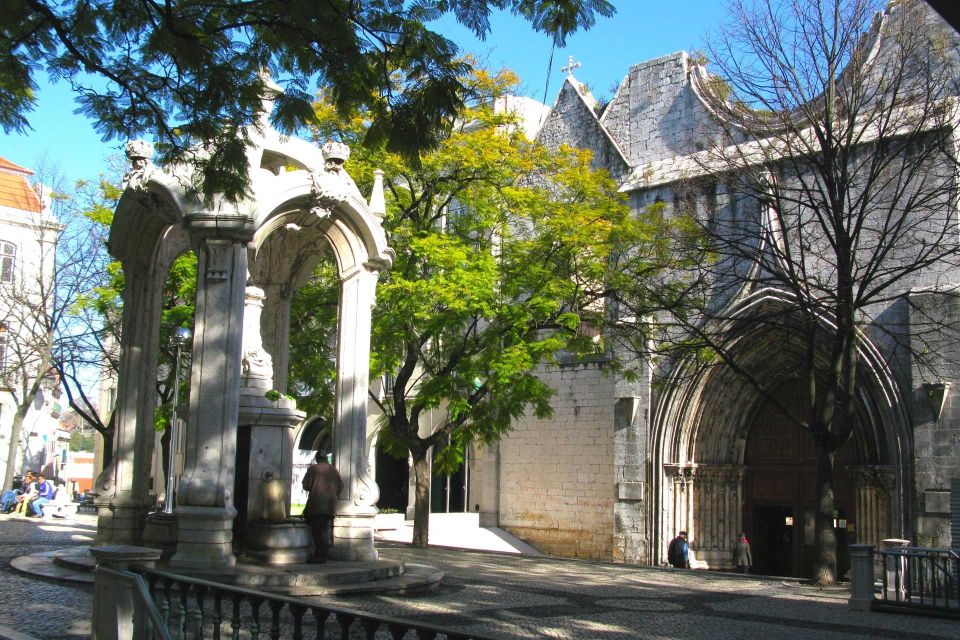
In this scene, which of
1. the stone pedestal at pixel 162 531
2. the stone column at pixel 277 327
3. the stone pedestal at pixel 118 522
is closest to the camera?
the stone pedestal at pixel 162 531

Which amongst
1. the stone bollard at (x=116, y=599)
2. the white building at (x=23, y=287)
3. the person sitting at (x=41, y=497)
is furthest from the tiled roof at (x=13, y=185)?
the stone bollard at (x=116, y=599)

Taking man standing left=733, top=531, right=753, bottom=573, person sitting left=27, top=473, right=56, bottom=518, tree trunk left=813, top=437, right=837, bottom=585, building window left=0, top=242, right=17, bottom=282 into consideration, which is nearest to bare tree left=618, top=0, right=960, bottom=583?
tree trunk left=813, top=437, right=837, bottom=585

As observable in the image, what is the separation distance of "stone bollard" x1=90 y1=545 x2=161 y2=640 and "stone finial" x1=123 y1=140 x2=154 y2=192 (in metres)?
6.90

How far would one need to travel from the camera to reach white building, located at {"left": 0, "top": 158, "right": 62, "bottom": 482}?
89.0 ft

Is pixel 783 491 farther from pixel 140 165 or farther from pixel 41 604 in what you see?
pixel 41 604

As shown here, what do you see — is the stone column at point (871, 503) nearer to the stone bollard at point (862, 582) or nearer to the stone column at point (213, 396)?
the stone bollard at point (862, 582)

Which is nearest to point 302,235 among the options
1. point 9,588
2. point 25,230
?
point 9,588

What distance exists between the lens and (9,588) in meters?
10.5

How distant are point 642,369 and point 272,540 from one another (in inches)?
524

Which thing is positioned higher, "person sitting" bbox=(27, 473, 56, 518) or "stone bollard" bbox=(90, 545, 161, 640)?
"stone bollard" bbox=(90, 545, 161, 640)

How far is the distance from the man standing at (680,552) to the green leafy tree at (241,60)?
50.9 feet

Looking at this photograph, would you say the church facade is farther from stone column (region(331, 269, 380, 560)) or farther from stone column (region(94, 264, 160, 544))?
stone column (region(94, 264, 160, 544))

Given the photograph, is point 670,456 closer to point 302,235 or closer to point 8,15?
point 302,235

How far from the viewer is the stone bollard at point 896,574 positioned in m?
12.9
